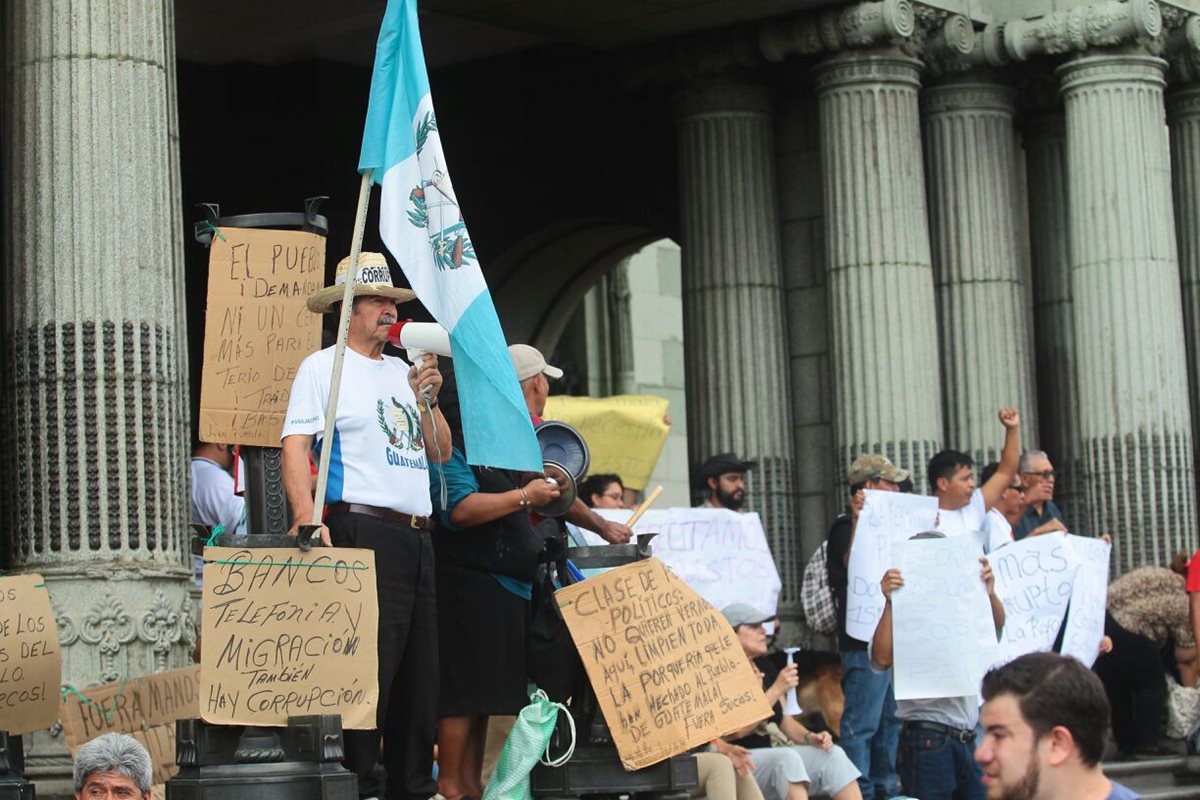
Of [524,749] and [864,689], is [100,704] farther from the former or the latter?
[864,689]

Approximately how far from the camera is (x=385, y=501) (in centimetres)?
917

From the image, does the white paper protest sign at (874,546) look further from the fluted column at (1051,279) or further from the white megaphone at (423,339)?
the fluted column at (1051,279)

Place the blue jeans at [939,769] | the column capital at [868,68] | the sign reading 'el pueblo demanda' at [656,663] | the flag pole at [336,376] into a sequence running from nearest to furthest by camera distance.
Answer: the flag pole at [336,376], the sign reading 'el pueblo demanda' at [656,663], the blue jeans at [939,769], the column capital at [868,68]

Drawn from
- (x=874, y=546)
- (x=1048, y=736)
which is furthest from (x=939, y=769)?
(x=1048, y=736)

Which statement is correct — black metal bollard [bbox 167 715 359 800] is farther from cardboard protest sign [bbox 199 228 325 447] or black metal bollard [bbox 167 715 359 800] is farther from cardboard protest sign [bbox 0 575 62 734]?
cardboard protest sign [bbox 199 228 325 447]

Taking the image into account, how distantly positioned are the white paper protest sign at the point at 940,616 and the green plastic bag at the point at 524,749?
108 inches

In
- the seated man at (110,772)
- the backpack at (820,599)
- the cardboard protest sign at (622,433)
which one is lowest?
the seated man at (110,772)

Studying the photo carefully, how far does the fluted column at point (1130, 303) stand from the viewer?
17844 mm

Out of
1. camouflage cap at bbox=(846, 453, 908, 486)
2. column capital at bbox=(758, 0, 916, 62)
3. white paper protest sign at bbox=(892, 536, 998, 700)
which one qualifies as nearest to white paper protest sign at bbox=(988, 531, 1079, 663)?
white paper protest sign at bbox=(892, 536, 998, 700)

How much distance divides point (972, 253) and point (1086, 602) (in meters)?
5.66

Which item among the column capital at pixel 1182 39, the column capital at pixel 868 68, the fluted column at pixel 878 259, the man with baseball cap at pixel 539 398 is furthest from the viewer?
the column capital at pixel 1182 39

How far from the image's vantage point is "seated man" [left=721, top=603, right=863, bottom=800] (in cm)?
1234

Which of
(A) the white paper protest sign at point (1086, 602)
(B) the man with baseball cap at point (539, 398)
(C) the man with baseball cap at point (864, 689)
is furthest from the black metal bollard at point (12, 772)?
(A) the white paper protest sign at point (1086, 602)

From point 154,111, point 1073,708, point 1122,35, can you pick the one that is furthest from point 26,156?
point 1122,35
